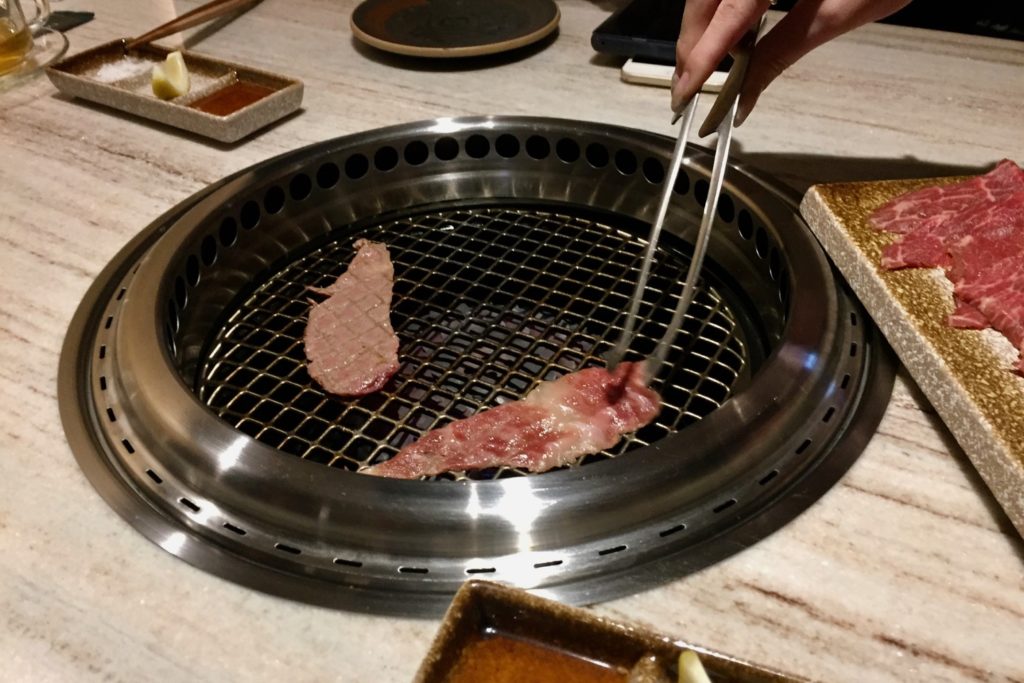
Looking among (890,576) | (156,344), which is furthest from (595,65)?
(890,576)

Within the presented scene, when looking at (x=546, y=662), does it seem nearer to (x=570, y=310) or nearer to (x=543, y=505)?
(x=543, y=505)

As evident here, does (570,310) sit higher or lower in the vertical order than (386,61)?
lower

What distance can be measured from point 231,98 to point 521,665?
1.82m

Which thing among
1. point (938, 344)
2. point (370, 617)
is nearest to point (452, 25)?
point (938, 344)

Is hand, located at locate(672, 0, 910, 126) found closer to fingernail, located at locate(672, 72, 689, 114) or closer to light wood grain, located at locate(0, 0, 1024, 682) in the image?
fingernail, located at locate(672, 72, 689, 114)

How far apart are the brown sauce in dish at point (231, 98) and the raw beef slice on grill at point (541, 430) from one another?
1202 mm

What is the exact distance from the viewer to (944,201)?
1.48 metres

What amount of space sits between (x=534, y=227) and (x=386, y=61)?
0.89 m

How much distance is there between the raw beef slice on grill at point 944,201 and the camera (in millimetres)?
1443

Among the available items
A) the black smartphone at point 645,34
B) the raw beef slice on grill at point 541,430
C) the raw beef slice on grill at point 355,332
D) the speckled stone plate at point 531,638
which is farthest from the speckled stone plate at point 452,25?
the speckled stone plate at point 531,638

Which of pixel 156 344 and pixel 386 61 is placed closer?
pixel 156 344

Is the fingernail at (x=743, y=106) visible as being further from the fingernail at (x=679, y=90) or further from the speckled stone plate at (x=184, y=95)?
the speckled stone plate at (x=184, y=95)

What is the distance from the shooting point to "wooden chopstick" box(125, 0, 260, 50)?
2354 millimetres

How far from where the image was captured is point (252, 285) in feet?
5.85
